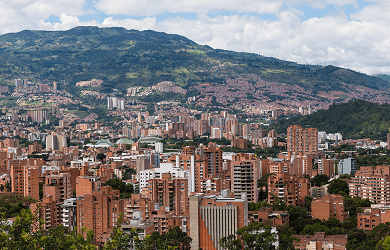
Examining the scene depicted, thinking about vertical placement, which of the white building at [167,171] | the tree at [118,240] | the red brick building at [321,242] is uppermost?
the tree at [118,240]

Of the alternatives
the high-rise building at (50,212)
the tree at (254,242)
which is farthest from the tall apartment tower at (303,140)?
the tree at (254,242)

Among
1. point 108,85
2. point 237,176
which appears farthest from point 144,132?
point 237,176

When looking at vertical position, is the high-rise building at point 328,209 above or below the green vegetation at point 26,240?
below

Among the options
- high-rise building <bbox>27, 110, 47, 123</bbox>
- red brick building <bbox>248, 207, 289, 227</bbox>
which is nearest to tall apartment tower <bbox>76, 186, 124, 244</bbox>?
red brick building <bbox>248, 207, 289, 227</bbox>

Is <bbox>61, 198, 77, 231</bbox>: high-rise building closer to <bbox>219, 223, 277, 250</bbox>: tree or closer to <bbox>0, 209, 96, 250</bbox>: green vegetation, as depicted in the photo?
<bbox>219, 223, 277, 250</bbox>: tree

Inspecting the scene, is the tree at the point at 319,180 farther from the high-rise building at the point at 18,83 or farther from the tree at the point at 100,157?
the high-rise building at the point at 18,83

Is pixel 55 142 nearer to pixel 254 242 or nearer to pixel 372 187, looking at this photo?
pixel 372 187

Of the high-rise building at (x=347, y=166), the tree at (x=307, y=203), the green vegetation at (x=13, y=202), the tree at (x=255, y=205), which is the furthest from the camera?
the high-rise building at (x=347, y=166)
